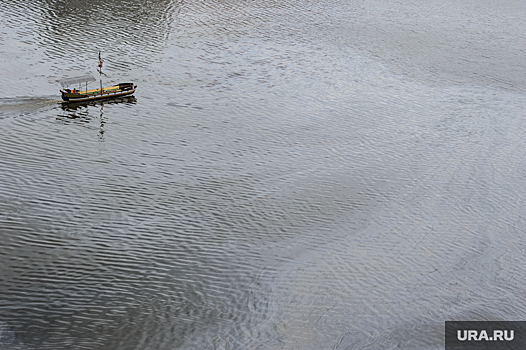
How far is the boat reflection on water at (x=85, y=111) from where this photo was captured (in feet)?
111

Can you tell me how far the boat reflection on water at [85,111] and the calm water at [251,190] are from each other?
173 millimetres

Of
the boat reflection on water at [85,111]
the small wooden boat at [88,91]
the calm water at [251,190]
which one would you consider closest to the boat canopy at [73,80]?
the small wooden boat at [88,91]

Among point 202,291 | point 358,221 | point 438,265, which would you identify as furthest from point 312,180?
point 202,291

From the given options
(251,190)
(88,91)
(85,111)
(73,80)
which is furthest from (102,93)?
(251,190)

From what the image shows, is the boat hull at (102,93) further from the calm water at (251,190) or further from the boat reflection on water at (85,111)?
the calm water at (251,190)

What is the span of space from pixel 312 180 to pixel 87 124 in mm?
14680

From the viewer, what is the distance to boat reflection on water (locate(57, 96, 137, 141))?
33.7m

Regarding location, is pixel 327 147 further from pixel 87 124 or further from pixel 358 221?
pixel 87 124

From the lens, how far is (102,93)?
120 ft

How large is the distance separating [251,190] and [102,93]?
1473 centimetres

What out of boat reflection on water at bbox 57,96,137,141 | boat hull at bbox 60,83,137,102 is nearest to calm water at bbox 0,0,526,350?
boat reflection on water at bbox 57,96,137,141

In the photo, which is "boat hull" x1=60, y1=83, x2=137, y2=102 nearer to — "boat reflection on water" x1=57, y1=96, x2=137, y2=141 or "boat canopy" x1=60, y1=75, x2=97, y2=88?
"boat reflection on water" x1=57, y1=96, x2=137, y2=141

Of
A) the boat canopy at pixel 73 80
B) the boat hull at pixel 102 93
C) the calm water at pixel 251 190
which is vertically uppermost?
the boat canopy at pixel 73 80

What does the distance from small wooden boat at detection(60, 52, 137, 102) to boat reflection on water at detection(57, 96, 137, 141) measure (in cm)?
30
